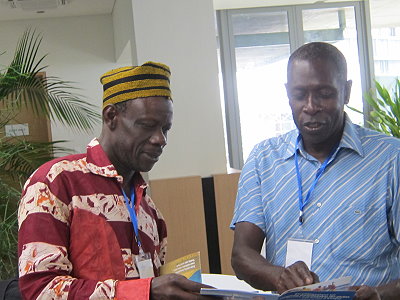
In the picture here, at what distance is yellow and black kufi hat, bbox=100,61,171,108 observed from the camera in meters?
1.59

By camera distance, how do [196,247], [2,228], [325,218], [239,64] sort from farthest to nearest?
[239,64], [196,247], [2,228], [325,218]

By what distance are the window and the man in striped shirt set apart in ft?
18.2

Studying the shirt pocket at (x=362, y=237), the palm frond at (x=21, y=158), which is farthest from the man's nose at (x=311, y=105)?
the palm frond at (x=21, y=158)

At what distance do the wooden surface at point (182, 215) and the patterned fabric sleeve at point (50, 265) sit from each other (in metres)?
3.19

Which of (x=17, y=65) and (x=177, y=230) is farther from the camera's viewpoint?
(x=177, y=230)

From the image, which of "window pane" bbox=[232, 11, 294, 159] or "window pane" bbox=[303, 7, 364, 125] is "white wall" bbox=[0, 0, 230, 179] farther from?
"window pane" bbox=[303, 7, 364, 125]

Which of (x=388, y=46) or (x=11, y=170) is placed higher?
(x=388, y=46)

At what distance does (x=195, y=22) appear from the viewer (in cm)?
478

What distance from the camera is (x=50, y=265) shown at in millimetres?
1388

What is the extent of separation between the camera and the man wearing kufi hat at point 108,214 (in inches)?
54.8

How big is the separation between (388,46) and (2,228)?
6.06 meters

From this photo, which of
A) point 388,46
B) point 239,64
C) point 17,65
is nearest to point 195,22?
point 17,65

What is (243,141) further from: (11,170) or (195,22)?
(11,170)

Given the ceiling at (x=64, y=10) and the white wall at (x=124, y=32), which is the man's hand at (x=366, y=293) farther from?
the ceiling at (x=64, y=10)
